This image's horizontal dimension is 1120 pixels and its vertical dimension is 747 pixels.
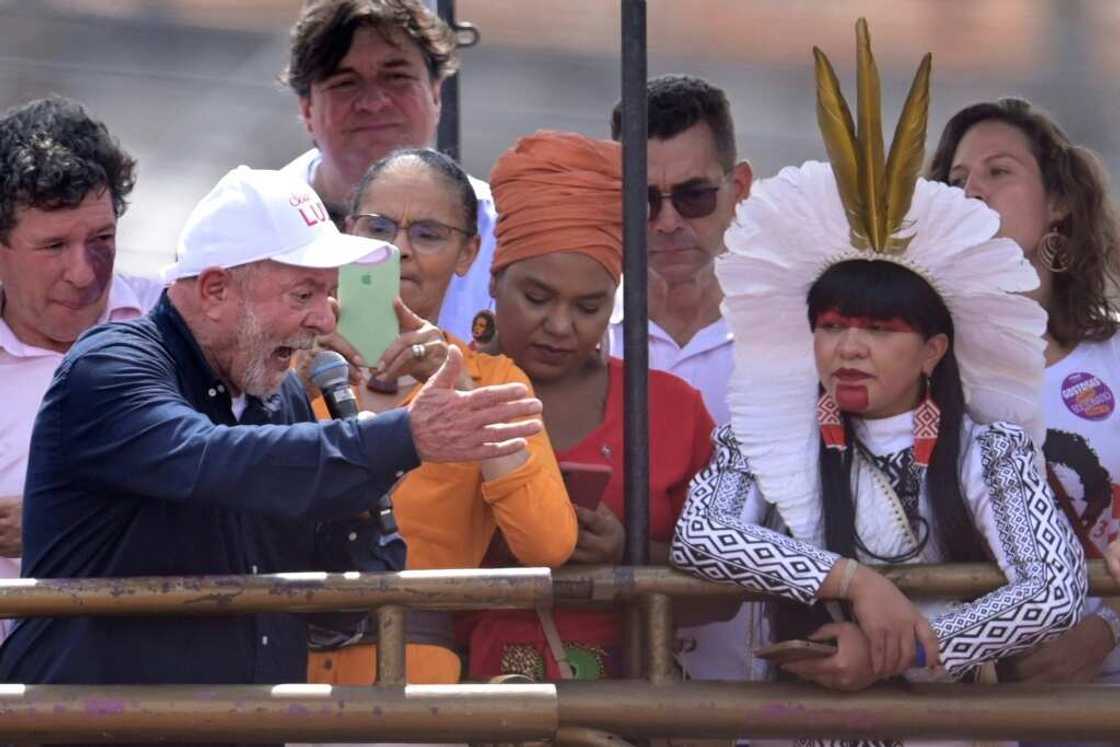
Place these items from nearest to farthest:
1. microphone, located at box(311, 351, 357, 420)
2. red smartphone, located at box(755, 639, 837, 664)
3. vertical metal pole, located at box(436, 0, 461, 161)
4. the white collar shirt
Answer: red smartphone, located at box(755, 639, 837, 664) → microphone, located at box(311, 351, 357, 420) → the white collar shirt → vertical metal pole, located at box(436, 0, 461, 161)

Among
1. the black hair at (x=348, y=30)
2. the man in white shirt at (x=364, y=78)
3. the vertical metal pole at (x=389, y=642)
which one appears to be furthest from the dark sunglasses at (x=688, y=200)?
the vertical metal pole at (x=389, y=642)

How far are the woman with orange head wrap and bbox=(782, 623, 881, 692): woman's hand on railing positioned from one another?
599mm

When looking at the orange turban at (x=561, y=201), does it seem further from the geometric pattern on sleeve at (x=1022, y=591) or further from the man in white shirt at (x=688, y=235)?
the geometric pattern on sleeve at (x=1022, y=591)

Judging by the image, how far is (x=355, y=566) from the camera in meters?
3.63

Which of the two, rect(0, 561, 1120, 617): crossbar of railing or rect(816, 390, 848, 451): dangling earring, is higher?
rect(816, 390, 848, 451): dangling earring

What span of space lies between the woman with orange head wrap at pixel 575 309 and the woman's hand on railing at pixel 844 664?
0.60 meters

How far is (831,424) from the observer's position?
3844 mm

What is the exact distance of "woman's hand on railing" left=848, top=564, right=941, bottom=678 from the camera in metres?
3.47

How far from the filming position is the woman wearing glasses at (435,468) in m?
3.72

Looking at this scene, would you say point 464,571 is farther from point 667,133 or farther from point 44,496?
point 667,133

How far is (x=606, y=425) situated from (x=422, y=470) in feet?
1.40

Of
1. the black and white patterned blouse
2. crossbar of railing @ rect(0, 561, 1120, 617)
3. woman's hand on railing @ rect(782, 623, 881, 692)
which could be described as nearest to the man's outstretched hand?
crossbar of railing @ rect(0, 561, 1120, 617)

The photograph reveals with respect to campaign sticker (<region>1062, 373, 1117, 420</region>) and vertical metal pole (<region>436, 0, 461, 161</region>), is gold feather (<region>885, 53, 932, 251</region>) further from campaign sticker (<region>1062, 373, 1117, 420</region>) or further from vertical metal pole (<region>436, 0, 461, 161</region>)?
vertical metal pole (<region>436, 0, 461, 161</region>)

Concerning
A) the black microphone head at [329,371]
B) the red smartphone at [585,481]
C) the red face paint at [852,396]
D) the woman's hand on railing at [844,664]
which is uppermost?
the black microphone head at [329,371]
